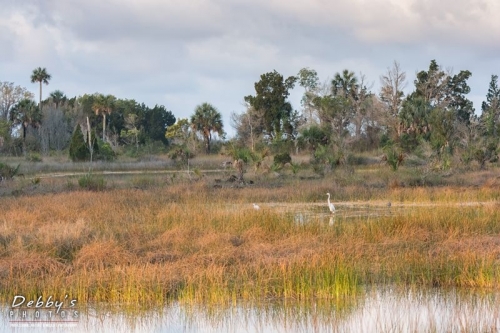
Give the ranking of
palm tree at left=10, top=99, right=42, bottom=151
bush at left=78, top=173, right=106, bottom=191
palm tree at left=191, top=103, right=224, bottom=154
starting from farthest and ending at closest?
1. palm tree at left=10, top=99, right=42, bottom=151
2. palm tree at left=191, top=103, right=224, bottom=154
3. bush at left=78, top=173, right=106, bottom=191

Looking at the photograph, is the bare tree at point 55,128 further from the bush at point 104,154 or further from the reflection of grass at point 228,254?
the reflection of grass at point 228,254

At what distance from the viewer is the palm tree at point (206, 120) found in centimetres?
6019

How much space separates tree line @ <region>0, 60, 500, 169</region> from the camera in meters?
47.3

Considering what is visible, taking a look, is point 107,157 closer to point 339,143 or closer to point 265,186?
point 339,143

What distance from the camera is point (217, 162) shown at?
4816cm

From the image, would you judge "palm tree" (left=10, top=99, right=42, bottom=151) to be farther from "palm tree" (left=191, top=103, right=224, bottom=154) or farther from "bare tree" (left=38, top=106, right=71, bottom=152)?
"palm tree" (left=191, top=103, right=224, bottom=154)

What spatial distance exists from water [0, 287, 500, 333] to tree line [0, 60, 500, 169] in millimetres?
35205

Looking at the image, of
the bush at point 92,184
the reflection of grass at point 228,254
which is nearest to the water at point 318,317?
the reflection of grass at point 228,254

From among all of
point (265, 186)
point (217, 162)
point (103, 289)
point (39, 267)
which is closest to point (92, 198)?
point (265, 186)

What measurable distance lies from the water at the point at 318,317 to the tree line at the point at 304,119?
3521 cm

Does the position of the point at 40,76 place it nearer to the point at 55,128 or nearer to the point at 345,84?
A: the point at 55,128

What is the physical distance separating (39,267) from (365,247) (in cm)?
583

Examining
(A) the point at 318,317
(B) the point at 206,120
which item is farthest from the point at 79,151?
(A) the point at 318,317

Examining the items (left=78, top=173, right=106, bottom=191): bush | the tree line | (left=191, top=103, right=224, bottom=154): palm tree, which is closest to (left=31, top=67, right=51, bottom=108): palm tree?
the tree line
